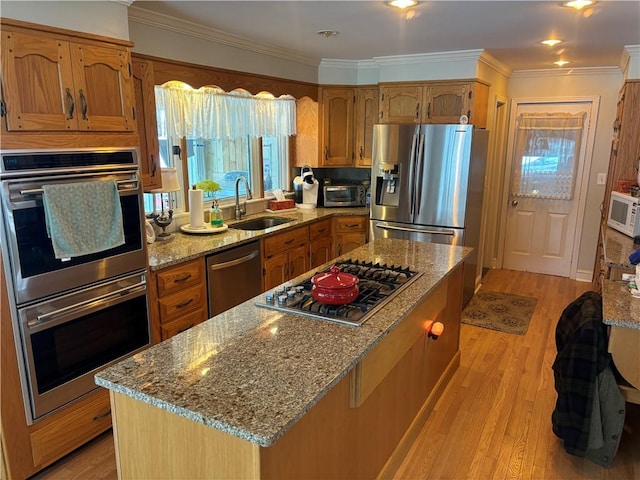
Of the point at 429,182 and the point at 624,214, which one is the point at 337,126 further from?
the point at 624,214

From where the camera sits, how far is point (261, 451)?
123 centimetres

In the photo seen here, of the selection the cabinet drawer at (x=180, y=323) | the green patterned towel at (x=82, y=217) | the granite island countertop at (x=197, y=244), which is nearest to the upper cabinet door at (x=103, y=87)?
the green patterned towel at (x=82, y=217)

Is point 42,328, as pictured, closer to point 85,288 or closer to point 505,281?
point 85,288

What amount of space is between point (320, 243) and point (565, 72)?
3.35 meters

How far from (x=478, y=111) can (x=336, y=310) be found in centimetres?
320

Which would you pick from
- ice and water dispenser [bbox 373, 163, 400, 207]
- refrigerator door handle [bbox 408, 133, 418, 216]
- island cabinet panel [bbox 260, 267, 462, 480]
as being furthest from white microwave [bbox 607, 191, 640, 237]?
ice and water dispenser [bbox 373, 163, 400, 207]

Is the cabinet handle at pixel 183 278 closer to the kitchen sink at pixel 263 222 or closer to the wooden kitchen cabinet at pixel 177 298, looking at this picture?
the wooden kitchen cabinet at pixel 177 298

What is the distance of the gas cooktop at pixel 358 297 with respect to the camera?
6.16 ft

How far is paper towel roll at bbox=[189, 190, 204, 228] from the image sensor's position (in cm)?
353

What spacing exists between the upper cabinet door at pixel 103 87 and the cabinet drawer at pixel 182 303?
3.43ft

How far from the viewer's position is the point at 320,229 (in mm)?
4539

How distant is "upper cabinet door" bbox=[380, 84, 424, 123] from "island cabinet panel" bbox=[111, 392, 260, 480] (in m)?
3.79

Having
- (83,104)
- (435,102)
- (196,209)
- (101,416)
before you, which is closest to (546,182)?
(435,102)

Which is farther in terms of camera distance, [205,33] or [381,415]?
[205,33]
